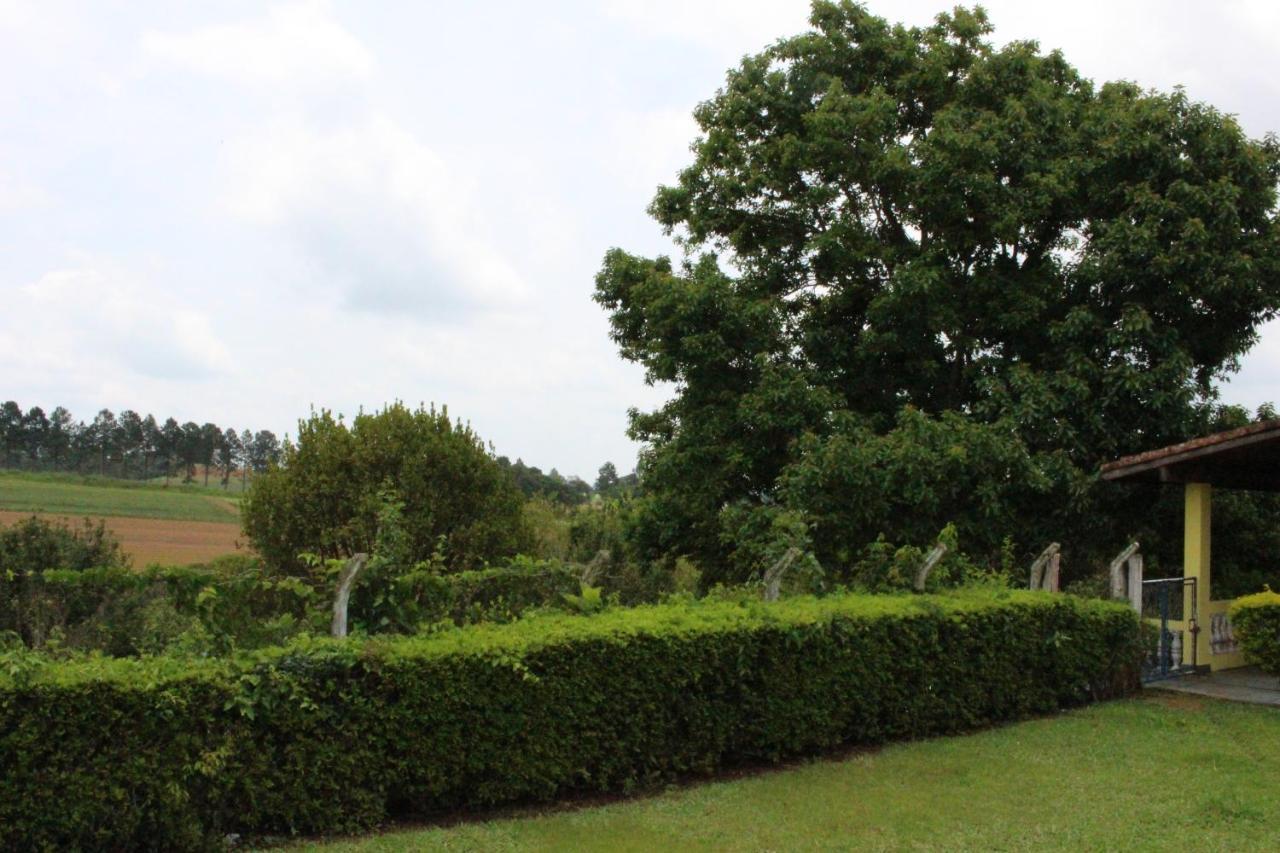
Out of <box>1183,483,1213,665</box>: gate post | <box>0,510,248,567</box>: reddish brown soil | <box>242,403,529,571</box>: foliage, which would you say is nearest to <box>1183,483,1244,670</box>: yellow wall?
<box>1183,483,1213,665</box>: gate post

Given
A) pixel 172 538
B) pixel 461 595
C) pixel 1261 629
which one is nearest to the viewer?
pixel 461 595

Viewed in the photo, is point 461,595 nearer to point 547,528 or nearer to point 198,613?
point 198,613

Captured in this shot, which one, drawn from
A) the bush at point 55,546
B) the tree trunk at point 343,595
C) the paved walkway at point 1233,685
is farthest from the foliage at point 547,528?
the tree trunk at point 343,595

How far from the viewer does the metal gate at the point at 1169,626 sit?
40.2 feet

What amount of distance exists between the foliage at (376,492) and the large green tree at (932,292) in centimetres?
A: 642

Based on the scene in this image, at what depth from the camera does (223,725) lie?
5.98 metres

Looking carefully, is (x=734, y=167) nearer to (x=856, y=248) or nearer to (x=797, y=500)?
(x=856, y=248)

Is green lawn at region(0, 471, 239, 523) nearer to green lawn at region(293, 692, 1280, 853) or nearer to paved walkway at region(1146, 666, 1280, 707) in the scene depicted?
paved walkway at region(1146, 666, 1280, 707)

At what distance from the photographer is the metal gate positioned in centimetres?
1227

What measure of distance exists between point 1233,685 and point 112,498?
4481cm

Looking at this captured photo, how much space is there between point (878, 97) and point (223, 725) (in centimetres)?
1451

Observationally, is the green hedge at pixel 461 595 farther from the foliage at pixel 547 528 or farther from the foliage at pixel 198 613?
the foliage at pixel 547 528

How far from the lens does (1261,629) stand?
36.6 ft

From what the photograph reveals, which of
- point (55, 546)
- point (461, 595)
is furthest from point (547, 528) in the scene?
point (461, 595)
